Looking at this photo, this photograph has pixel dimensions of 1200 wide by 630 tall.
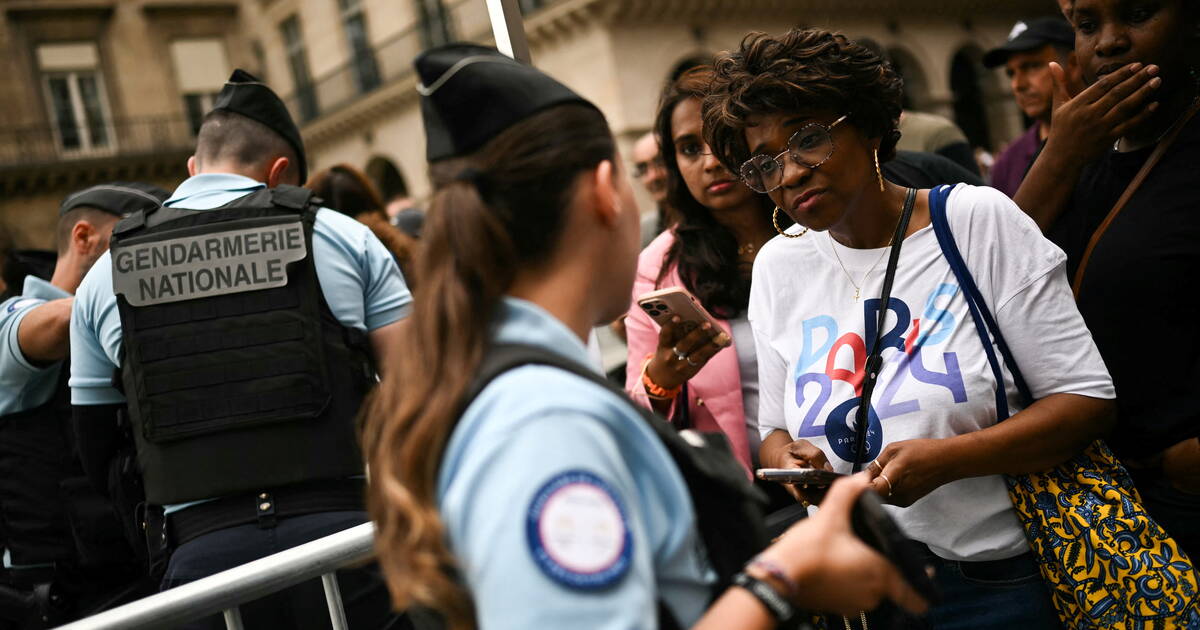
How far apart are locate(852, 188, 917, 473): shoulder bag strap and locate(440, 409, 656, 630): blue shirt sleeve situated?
3.63ft

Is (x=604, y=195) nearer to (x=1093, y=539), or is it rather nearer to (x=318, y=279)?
(x=1093, y=539)

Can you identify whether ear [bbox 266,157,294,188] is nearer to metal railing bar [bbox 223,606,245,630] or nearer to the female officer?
metal railing bar [bbox 223,606,245,630]

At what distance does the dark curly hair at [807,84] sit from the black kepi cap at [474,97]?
36.8 inches

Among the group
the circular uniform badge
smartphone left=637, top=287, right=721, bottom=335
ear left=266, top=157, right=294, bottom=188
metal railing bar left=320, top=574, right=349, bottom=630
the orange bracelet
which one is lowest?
metal railing bar left=320, top=574, right=349, bottom=630

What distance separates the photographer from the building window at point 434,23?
21.6 metres

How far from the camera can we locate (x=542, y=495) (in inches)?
44.4

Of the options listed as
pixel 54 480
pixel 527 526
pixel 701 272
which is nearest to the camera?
pixel 527 526

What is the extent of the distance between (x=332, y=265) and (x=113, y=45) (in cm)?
2792

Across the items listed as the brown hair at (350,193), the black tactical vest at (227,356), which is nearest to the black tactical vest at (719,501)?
the black tactical vest at (227,356)

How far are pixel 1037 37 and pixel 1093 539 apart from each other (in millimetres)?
3176

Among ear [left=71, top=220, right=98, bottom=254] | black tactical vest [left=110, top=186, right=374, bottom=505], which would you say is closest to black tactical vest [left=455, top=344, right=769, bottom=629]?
black tactical vest [left=110, top=186, right=374, bottom=505]

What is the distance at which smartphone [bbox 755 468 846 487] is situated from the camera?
1983 mm

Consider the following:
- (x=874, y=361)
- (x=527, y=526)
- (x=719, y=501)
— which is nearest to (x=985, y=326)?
(x=874, y=361)

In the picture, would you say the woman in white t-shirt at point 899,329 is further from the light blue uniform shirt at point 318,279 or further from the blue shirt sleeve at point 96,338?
the blue shirt sleeve at point 96,338
